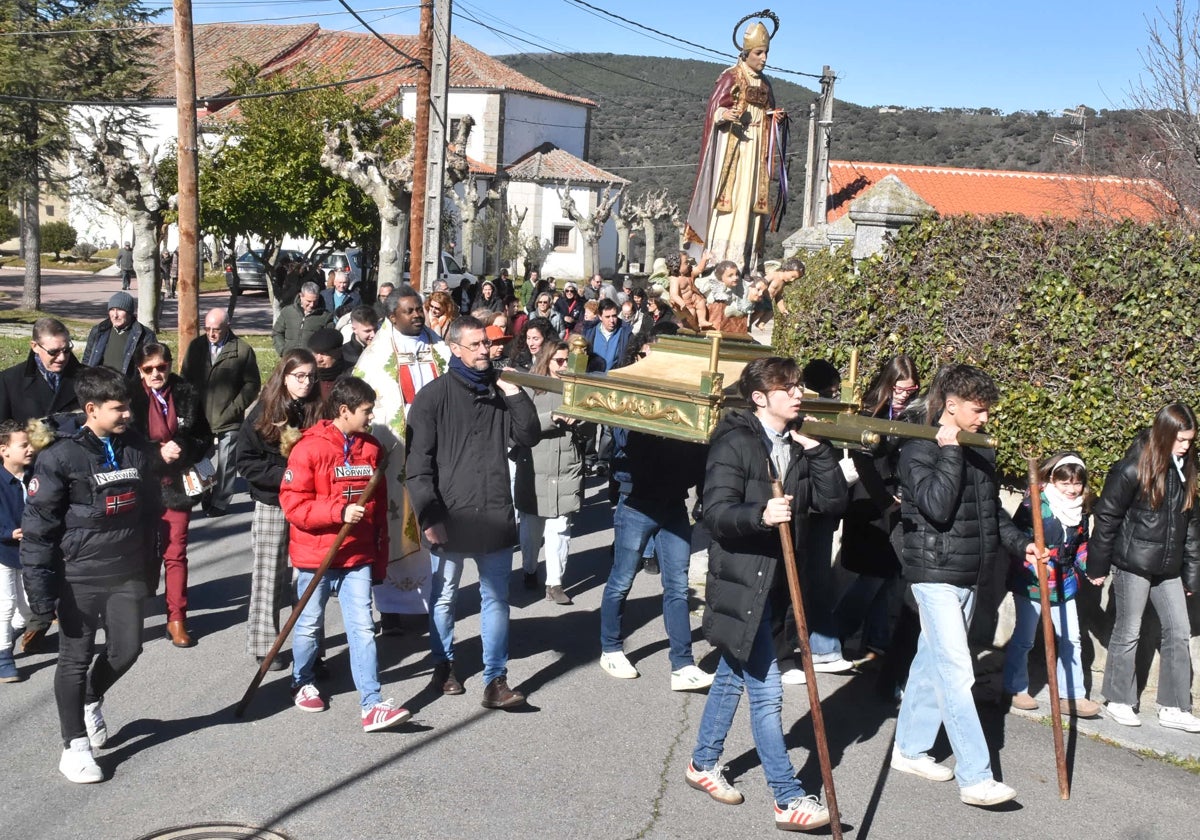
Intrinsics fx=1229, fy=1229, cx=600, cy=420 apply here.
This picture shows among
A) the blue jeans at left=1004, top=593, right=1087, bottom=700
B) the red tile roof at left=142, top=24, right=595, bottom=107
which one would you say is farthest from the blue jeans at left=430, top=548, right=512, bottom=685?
the red tile roof at left=142, top=24, right=595, bottom=107

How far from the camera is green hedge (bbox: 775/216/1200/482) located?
738 cm

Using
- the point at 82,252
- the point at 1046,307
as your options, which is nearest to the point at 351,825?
the point at 1046,307

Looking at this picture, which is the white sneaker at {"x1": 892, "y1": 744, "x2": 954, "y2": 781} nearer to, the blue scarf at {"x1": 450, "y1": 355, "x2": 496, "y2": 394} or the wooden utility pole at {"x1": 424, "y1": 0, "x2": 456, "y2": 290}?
the blue scarf at {"x1": 450, "y1": 355, "x2": 496, "y2": 394}

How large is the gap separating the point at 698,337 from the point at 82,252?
5203cm

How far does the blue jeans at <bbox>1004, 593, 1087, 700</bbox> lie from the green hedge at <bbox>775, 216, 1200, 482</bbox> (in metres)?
1.32

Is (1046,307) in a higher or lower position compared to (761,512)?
higher

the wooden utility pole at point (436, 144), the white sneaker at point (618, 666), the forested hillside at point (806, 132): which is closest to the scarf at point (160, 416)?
the white sneaker at point (618, 666)

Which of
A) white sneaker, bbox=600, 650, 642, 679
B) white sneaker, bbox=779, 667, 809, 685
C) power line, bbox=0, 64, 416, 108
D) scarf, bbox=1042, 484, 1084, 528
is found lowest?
white sneaker, bbox=779, 667, 809, 685

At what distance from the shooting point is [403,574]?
7.12m

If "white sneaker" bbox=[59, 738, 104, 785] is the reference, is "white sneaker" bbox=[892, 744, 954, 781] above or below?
below

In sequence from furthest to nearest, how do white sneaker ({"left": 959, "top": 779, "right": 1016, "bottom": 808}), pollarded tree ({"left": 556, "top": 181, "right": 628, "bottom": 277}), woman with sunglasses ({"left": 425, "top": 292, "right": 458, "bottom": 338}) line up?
1. pollarded tree ({"left": 556, "top": 181, "right": 628, "bottom": 277})
2. woman with sunglasses ({"left": 425, "top": 292, "right": 458, "bottom": 338})
3. white sneaker ({"left": 959, "top": 779, "right": 1016, "bottom": 808})

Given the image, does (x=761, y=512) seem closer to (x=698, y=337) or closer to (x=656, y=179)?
(x=698, y=337)

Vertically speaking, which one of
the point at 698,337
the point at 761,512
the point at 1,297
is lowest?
the point at 1,297

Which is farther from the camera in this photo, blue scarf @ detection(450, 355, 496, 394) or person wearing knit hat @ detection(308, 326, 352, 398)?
person wearing knit hat @ detection(308, 326, 352, 398)
